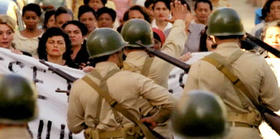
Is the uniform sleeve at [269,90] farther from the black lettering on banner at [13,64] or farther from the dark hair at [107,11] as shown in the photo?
the dark hair at [107,11]

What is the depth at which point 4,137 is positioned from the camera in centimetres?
646

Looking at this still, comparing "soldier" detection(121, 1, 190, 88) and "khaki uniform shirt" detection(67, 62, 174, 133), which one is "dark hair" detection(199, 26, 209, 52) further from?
"khaki uniform shirt" detection(67, 62, 174, 133)

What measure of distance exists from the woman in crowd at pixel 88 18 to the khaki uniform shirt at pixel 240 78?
223 inches

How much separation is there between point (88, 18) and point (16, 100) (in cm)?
906

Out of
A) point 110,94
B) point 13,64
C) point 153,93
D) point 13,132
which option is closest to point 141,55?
point 153,93

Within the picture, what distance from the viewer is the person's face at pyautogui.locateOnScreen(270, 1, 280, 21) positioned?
14.6 metres

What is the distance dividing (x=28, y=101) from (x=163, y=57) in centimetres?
401

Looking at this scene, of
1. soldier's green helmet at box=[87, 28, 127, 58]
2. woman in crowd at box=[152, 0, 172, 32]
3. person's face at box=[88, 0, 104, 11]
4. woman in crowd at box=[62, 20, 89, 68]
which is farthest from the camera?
person's face at box=[88, 0, 104, 11]

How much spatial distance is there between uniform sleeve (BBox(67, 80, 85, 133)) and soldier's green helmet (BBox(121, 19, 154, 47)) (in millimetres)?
855

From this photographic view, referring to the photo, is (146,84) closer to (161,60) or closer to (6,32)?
(161,60)

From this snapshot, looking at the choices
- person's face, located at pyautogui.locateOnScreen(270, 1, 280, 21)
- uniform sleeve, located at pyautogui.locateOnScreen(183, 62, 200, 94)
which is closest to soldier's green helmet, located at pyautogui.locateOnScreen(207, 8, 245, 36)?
uniform sleeve, located at pyautogui.locateOnScreen(183, 62, 200, 94)

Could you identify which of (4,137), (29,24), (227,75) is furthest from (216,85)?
(29,24)

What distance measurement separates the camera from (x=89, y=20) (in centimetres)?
1516

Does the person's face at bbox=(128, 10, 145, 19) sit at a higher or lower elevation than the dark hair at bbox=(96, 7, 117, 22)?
higher
